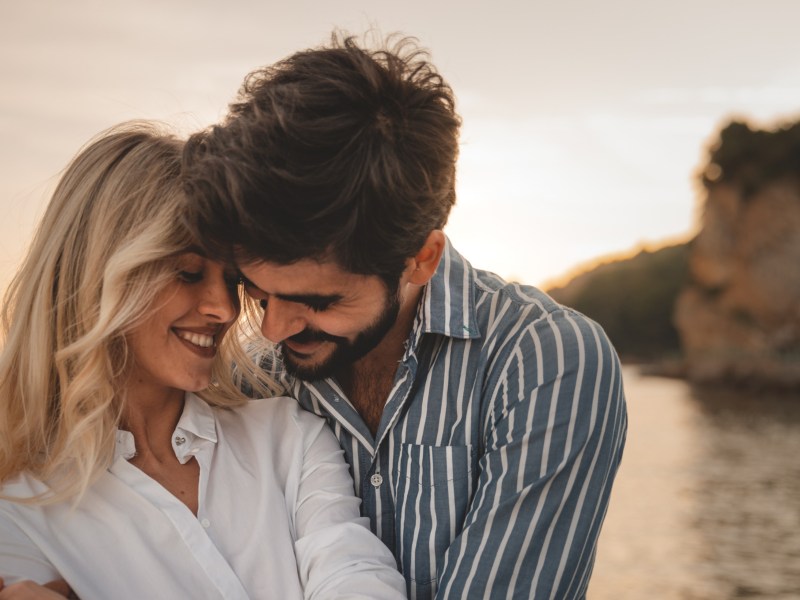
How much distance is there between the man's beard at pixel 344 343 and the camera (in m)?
2.15

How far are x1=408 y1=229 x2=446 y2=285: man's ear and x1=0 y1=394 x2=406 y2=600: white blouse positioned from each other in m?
0.49

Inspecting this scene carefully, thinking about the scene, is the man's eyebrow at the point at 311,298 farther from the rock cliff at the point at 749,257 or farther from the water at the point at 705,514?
the rock cliff at the point at 749,257

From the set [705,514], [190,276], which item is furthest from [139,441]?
[705,514]

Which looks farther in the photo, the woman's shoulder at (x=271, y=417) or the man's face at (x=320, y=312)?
the woman's shoulder at (x=271, y=417)

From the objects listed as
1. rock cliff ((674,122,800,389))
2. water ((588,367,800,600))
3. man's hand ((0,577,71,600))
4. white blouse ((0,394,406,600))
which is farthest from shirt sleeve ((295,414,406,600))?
rock cliff ((674,122,800,389))

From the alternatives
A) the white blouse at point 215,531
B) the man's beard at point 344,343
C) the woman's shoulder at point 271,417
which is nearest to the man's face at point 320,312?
the man's beard at point 344,343

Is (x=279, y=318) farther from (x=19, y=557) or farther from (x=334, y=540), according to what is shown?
(x=19, y=557)

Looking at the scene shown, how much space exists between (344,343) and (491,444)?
0.45 m

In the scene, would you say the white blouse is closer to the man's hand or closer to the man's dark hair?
the man's hand

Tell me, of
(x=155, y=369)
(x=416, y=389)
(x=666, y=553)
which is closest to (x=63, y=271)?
(x=155, y=369)

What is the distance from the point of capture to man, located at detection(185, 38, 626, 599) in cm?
188

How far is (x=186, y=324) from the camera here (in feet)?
6.52

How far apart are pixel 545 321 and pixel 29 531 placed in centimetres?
118

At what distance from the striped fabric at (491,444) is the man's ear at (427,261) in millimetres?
38
